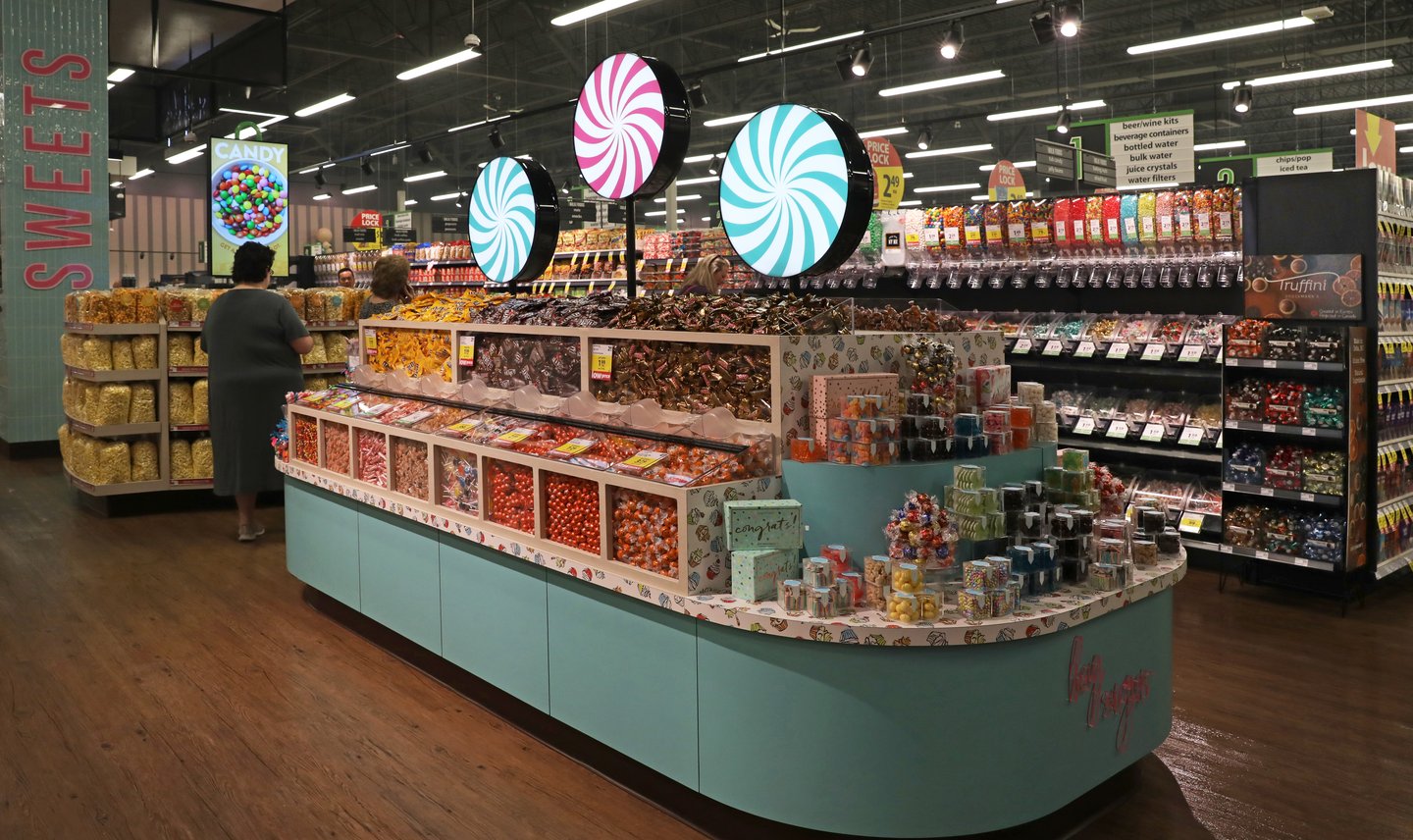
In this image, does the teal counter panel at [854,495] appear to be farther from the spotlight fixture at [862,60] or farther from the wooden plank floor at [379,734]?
the spotlight fixture at [862,60]

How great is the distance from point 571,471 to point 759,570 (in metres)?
0.74

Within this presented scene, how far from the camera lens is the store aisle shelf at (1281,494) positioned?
4.81 meters

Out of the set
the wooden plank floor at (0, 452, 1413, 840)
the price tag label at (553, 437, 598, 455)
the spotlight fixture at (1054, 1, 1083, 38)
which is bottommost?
the wooden plank floor at (0, 452, 1413, 840)

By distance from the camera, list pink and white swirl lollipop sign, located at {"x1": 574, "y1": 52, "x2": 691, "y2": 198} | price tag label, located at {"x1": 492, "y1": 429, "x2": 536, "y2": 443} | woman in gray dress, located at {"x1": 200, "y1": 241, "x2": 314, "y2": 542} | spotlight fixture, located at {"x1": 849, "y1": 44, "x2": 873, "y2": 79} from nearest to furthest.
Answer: price tag label, located at {"x1": 492, "y1": 429, "x2": 536, "y2": 443}, pink and white swirl lollipop sign, located at {"x1": 574, "y1": 52, "x2": 691, "y2": 198}, woman in gray dress, located at {"x1": 200, "y1": 241, "x2": 314, "y2": 542}, spotlight fixture, located at {"x1": 849, "y1": 44, "x2": 873, "y2": 79}

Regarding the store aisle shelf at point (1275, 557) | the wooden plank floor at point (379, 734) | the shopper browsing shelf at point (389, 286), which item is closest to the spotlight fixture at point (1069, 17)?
the store aisle shelf at point (1275, 557)

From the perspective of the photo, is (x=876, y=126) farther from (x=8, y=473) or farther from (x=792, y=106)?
(x=792, y=106)

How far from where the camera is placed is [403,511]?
3938 millimetres

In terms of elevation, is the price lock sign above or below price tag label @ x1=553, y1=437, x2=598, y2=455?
above

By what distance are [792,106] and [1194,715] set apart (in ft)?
8.05

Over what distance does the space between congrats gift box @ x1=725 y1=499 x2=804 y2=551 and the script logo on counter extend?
76 centimetres

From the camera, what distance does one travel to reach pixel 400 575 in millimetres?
4074

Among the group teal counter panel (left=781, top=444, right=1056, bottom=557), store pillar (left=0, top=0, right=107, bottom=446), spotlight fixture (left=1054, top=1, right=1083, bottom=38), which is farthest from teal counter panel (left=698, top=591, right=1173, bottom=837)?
→ store pillar (left=0, top=0, right=107, bottom=446)

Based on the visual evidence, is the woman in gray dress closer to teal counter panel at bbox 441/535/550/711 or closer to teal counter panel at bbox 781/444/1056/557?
teal counter panel at bbox 441/535/550/711

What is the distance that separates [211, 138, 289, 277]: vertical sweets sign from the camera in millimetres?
10594
